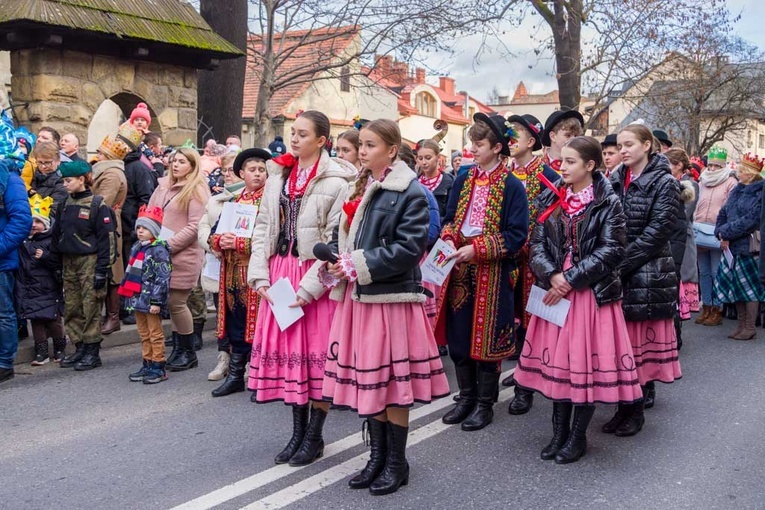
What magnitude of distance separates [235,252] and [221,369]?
1188 mm

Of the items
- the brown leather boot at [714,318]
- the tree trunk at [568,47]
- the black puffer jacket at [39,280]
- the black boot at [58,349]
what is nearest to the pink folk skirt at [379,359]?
the black puffer jacket at [39,280]

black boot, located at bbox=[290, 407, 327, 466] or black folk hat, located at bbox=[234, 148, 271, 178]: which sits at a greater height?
black folk hat, located at bbox=[234, 148, 271, 178]

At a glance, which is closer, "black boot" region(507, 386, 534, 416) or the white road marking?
the white road marking

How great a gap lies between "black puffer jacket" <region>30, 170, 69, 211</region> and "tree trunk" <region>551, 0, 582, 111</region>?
11.5 meters

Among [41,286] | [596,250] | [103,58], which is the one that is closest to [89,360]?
[41,286]

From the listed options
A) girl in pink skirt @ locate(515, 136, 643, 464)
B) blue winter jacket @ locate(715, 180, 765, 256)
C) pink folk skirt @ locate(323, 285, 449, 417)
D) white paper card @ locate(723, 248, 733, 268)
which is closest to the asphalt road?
girl in pink skirt @ locate(515, 136, 643, 464)

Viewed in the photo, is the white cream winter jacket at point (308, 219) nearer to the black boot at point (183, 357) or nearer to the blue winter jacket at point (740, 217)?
the black boot at point (183, 357)

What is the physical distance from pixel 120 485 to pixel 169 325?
4.57 metres

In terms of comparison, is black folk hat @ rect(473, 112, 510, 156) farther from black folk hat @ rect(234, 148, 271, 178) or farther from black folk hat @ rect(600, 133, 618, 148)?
black folk hat @ rect(234, 148, 271, 178)

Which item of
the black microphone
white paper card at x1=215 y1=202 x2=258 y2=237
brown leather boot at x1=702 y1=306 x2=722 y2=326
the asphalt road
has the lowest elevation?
the asphalt road

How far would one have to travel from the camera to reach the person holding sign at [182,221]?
22.8 feet

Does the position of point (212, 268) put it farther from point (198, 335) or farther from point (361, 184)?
point (361, 184)

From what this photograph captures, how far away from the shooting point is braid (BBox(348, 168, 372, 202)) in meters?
4.48

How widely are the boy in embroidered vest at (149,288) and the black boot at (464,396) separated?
257 centimetres
